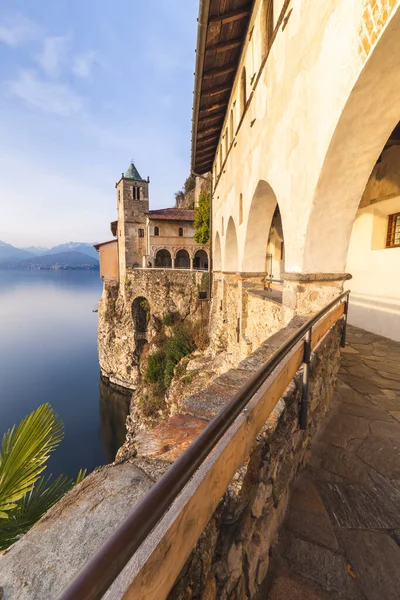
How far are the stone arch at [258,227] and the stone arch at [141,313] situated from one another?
1817 cm

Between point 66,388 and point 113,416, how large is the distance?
9317 mm

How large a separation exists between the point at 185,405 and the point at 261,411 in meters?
0.65

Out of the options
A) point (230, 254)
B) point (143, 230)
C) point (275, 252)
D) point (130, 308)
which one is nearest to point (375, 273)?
point (230, 254)

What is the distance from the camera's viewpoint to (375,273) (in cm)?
677

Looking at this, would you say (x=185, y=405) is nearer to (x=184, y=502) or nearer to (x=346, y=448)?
(x=184, y=502)

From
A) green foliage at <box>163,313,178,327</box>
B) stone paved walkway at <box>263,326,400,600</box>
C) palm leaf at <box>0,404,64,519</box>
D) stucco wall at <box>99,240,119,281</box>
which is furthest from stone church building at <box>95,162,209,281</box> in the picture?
palm leaf at <box>0,404,64,519</box>

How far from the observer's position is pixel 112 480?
1.27m

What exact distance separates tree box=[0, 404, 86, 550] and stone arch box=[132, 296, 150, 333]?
22.1 metres

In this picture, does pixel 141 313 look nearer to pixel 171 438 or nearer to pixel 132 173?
pixel 132 173

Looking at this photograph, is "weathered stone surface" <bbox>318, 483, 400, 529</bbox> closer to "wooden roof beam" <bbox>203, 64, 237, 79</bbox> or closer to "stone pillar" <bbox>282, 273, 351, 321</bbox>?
"stone pillar" <bbox>282, 273, 351, 321</bbox>

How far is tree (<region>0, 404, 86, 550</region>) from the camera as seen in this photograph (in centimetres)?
191

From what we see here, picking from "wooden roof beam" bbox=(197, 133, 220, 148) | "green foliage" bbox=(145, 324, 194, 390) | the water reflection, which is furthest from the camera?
the water reflection

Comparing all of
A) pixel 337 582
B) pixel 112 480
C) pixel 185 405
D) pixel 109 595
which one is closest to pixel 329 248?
pixel 185 405

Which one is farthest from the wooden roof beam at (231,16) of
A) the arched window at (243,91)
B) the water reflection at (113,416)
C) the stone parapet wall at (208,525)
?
the water reflection at (113,416)
